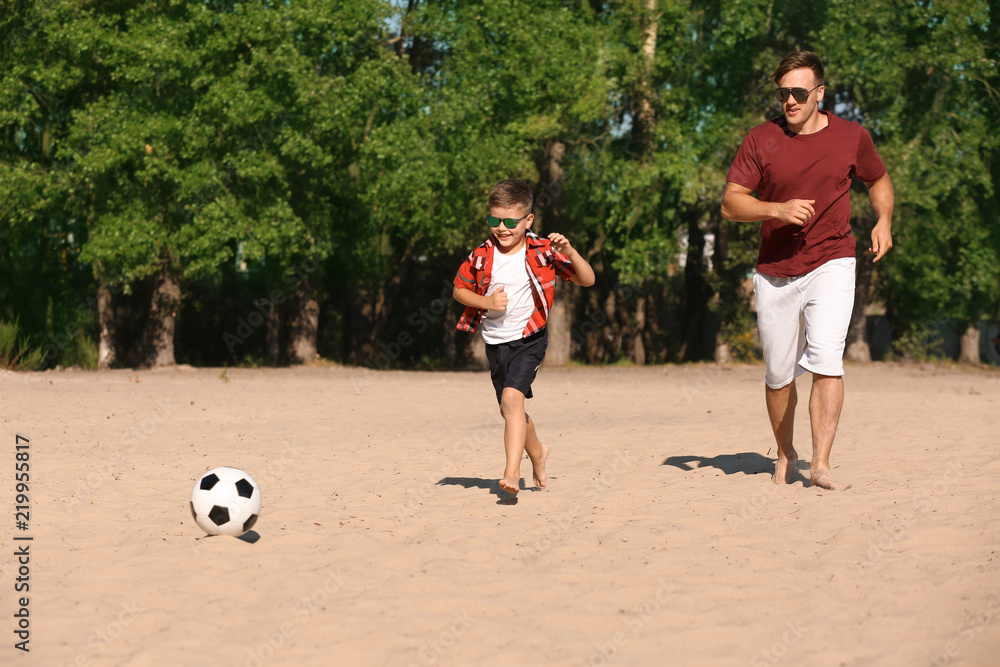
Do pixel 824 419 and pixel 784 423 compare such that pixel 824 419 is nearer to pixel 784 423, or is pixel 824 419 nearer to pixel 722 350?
pixel 784 423

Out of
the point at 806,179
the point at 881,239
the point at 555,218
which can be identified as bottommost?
the point at 881,239

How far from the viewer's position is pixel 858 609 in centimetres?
401

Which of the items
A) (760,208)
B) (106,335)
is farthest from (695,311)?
(760,208)

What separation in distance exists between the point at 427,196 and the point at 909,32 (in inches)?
503

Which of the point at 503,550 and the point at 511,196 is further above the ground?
the point at 511,196

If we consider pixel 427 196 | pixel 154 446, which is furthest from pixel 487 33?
pixel 154 446

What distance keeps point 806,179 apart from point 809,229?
0.31 metres

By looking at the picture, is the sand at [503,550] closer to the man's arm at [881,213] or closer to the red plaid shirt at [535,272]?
the red plaid shirt at [535,272]

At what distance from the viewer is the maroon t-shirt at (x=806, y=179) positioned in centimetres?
608

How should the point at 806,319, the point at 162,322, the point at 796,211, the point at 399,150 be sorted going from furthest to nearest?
1. the point at 162,322
2. the point at 399,150
3. the point at 806,319
4. the point at 796,211

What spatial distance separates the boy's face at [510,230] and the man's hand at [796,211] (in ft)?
4.97

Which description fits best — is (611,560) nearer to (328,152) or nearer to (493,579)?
(493,579)

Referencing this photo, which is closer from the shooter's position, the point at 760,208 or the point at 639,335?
the point at 760,208

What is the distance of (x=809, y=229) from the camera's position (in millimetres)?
6102
